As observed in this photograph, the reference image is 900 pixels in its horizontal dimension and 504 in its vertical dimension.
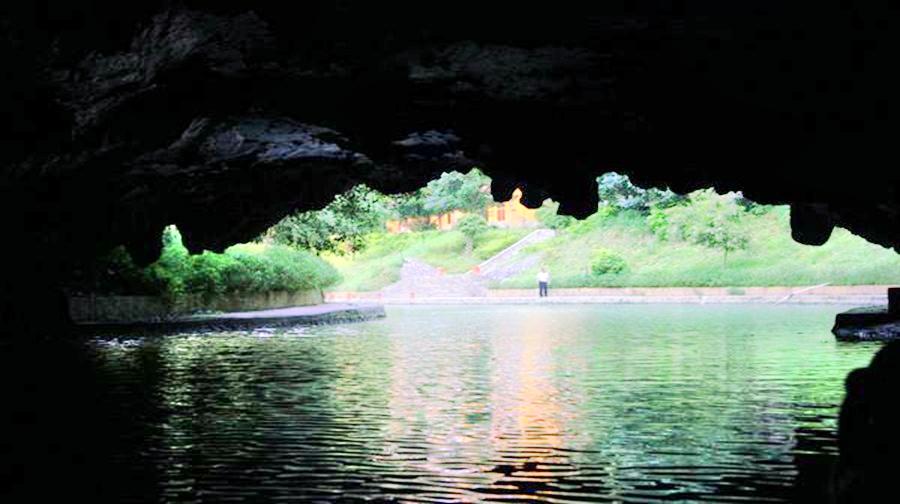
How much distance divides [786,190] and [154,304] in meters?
18.0

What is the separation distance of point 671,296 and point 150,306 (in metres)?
27.9

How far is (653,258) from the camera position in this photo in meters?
58.7

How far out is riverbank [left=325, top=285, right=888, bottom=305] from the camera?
4181 cm

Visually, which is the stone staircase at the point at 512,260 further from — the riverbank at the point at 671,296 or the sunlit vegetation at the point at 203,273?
the sunlit vegetation at the point at 203,273

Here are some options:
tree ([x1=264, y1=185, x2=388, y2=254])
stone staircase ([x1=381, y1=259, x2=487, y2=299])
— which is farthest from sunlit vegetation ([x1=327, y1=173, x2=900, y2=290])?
tree ([x1=264, y1=185, x2=388, y2=254])

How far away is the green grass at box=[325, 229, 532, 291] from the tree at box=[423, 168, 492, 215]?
2287 mm

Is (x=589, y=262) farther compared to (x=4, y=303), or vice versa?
(x=589, y=262)

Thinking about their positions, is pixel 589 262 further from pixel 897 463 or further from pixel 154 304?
pixel 897 463

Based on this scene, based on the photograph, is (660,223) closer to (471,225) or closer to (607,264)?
(607,264)

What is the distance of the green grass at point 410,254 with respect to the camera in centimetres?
6900

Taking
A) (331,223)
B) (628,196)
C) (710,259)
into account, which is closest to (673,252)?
(710,259)

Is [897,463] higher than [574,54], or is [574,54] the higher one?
[574,54]

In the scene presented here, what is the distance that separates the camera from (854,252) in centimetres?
5075

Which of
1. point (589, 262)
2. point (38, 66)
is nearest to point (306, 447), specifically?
point (38, 66)
